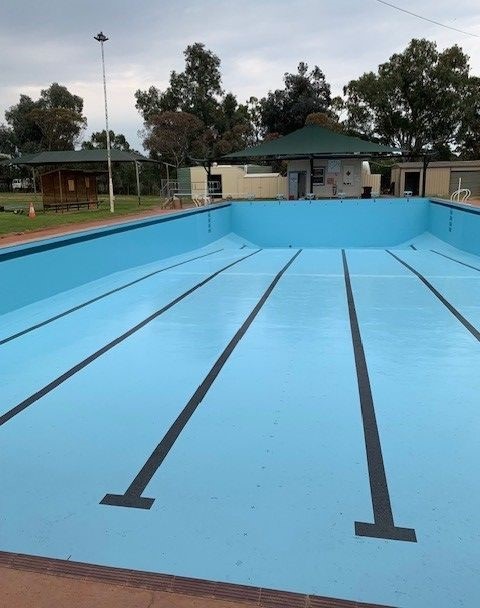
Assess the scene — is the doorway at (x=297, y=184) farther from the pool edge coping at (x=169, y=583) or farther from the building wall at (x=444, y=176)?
the pool edge coping at (x=169, y=583)

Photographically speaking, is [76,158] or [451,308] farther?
[76,158]

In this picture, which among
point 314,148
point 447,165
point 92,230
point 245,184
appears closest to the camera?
point 92,230

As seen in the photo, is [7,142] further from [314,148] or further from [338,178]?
[314,148]

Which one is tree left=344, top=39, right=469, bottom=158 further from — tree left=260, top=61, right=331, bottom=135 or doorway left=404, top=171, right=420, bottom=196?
doorway left=404, top=171, right=420, bottom=196

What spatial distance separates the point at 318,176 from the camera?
80.8 ft

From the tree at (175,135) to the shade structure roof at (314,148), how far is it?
16.0 meters

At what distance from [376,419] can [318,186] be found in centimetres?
2236

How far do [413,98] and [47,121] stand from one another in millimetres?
29642

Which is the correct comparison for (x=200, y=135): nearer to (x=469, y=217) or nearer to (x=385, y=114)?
(x=385, y=114)

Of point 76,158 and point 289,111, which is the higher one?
point 289,111

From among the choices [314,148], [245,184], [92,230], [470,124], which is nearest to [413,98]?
[470,124]

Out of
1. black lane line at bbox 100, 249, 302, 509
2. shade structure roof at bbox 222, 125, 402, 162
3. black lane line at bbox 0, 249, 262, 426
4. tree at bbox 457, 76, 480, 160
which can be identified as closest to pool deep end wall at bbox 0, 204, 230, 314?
black lane line at bbox 0, 249, 262, 426

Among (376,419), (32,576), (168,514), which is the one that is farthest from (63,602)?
(376,419)

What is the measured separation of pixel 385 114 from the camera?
36594 mm
